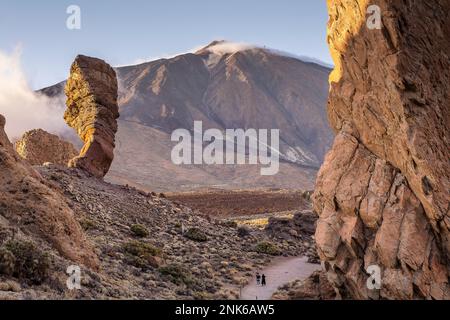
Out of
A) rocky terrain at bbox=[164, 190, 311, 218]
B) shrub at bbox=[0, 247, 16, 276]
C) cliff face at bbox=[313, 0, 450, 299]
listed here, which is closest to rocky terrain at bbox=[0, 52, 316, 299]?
shrub at bbox=[0, 247, 16, 276]

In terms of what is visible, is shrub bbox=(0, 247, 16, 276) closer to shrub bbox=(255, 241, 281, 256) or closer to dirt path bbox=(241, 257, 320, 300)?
dirt path bbox=(241, 257, 320, 300)

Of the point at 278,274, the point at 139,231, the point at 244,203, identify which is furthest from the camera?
the point at 244,203

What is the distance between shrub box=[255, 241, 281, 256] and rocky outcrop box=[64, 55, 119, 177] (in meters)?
13.2

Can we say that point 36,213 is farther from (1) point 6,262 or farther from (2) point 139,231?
(2) point 139,231

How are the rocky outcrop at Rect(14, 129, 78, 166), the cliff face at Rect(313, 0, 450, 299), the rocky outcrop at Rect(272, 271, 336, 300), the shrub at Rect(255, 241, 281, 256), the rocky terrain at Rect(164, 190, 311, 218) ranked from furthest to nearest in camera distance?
1. the rocky terrain at Rect(164, 190, 311, 218)
2. the rocky outcrop at Rect(14, 129, 78, 166)
3. the shrub at Rect(255, 241, 281, 256)
4. the rocky outcrop at Rect(272, 271, 336, 300)
5. the cliff face at Rect(313, 0, 450, 299)

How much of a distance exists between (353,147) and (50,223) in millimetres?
9998

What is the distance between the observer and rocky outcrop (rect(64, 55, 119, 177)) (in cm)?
3684

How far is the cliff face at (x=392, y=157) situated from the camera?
1334 cm

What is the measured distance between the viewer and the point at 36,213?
637 inches

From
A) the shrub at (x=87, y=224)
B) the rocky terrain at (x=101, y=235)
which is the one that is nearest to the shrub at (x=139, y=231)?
the rocky terrain at (x=101, y=235)

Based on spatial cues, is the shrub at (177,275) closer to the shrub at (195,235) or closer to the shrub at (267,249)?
the shrub at (195,235)

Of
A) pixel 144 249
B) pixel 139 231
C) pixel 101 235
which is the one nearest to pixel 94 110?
pixel 139 231

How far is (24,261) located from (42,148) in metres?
34.8

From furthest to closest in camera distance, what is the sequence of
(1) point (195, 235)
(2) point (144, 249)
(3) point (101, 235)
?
1. (1) point (195, 235)
2. (3) point (101, 235)
3. (2) point (144, 249)
